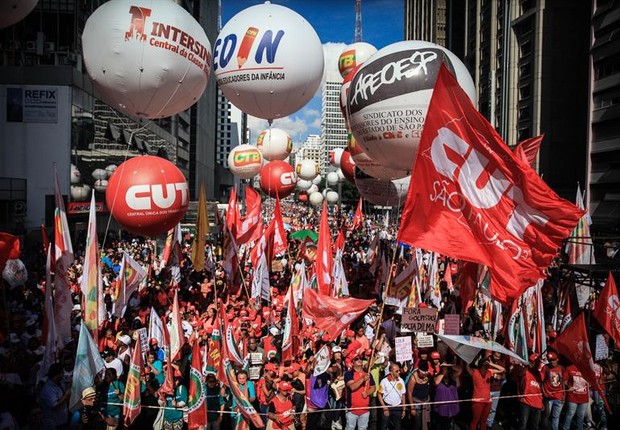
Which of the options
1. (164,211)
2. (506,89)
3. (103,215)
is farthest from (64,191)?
(506,89)

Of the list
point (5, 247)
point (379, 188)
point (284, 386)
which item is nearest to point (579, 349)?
A: point (284, 386)

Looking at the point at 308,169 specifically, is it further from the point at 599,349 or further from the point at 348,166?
the point at 599,349

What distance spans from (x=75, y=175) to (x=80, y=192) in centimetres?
121

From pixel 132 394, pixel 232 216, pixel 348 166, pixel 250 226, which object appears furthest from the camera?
pixel 348 166

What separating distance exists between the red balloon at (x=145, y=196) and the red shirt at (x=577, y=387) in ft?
24.5

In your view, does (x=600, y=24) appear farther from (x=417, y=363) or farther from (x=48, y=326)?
(x=48, y=326)

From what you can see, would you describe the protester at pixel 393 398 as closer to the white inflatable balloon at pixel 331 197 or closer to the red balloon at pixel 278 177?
the red balloon at pixel 278 177

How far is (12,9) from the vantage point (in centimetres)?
724

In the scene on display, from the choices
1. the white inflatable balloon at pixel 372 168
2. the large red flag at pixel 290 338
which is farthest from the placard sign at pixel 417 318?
the white inflatable balloon at pixel 372 168

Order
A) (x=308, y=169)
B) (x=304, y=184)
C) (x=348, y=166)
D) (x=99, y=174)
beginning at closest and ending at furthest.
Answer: (x=348, y=166) → (x=308, y=169) → (x=99, y=174) → (x=304, y=184)

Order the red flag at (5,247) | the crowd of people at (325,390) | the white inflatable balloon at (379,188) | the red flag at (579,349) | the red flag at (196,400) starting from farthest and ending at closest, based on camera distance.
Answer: the white inflatable balloon at (379,188)
the red flag at (5,247)
the red flag at (579,349)
the red flag at (196,400)
the crowd of people at (325,390)

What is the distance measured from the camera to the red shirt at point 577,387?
7.53 meters

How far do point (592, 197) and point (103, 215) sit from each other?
33.4 m

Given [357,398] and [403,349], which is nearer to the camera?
[357,398]
